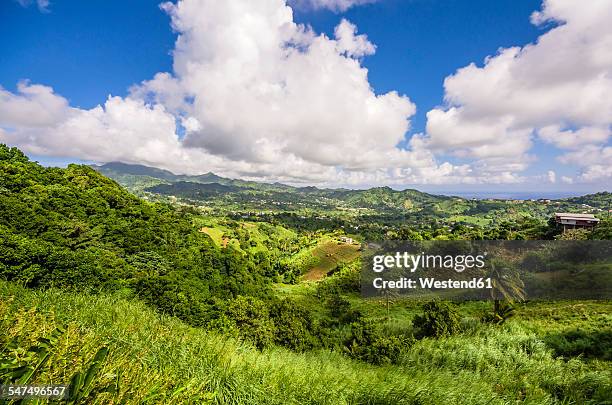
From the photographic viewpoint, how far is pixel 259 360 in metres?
4.70

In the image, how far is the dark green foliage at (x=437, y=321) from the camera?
21070 millimetres

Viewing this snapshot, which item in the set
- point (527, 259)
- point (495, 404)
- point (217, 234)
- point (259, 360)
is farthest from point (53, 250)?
point (217, 234)

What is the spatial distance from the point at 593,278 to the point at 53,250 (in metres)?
59.3

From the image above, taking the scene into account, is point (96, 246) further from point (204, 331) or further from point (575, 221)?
point (575, 221)

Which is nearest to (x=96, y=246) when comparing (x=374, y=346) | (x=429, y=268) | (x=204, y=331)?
(x=374, y=346)

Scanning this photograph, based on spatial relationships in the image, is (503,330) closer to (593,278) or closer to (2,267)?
(2,267)

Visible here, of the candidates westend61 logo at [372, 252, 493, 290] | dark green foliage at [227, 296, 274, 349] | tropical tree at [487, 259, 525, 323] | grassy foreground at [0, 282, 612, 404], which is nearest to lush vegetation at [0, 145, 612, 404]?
grassy foreground at [0, 282, 612, 404]
